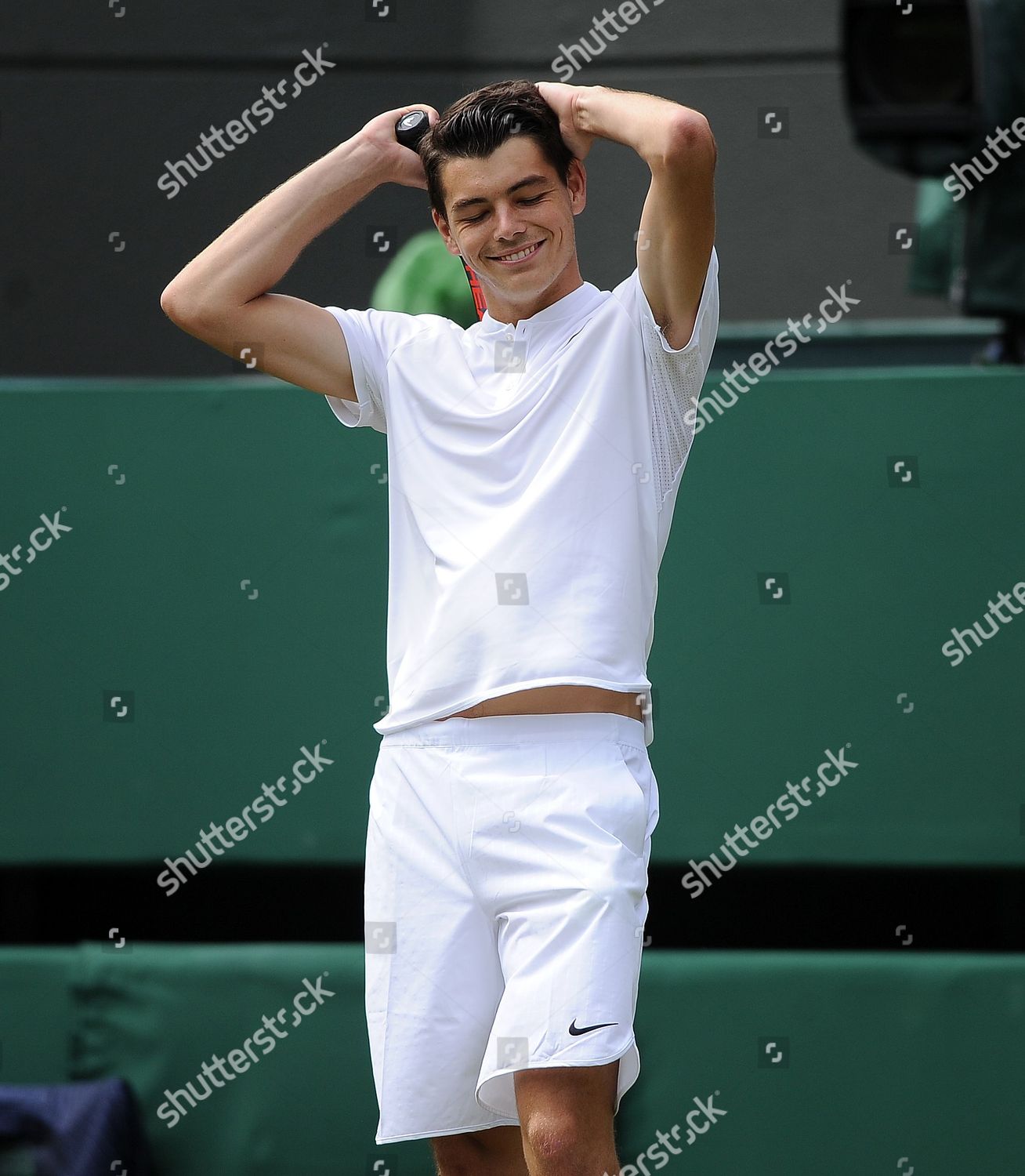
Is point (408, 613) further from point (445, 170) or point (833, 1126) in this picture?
point (833, 1126)

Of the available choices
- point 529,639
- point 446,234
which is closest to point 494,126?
point 446,234

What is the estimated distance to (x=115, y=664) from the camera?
10.8 feet

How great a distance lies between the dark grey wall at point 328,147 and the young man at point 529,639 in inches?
67.7

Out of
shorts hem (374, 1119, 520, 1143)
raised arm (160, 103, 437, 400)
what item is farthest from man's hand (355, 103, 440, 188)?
shorts hem (374, 1119, 520, 1143)

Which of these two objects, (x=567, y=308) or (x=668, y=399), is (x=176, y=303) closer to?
(x=567, y=308)

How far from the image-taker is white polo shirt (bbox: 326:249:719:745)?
6.37 feet

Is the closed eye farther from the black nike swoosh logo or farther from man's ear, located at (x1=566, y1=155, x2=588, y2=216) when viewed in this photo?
the black nike swoosh logo

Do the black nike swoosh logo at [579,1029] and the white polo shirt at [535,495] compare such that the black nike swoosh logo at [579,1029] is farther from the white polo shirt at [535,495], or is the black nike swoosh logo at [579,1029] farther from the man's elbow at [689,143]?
the man's elbow at [689,143]

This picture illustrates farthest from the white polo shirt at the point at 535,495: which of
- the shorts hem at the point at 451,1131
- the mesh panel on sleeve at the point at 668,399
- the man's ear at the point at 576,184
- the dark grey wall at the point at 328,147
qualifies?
the dark grey wall at the point at 328,147

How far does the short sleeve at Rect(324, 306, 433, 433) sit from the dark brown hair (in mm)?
194

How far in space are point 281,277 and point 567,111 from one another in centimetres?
50

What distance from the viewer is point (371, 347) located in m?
2.21

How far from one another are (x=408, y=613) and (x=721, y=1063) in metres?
1.48

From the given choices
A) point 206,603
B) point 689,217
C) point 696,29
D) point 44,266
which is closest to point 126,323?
point 44,266
